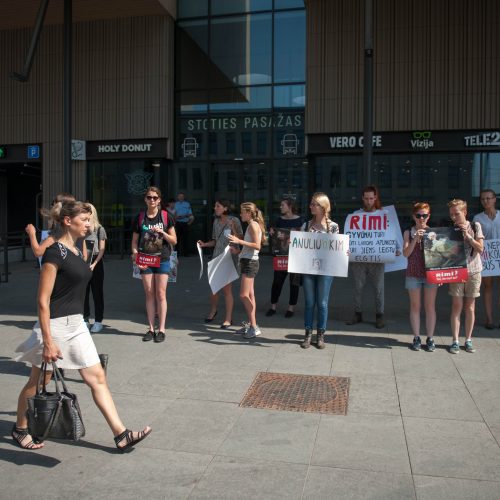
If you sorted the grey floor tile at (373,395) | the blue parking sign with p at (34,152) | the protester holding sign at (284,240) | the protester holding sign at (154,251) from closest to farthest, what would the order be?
the grey floor tile at (373,395)
the protester holding sign at (154,251)
the protester holding sign at (284,240)
the blue parking sign with p at (34,152)

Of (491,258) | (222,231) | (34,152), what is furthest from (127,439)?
(34,152)

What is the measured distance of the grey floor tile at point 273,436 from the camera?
398cm

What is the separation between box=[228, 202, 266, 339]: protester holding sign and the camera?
24.1 ft

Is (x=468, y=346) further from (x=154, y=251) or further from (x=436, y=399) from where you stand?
(x=154, y=251)

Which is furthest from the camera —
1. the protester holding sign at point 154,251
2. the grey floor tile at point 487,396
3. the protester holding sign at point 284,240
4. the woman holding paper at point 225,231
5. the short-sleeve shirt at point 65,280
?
the protester holding sign at point 284,240

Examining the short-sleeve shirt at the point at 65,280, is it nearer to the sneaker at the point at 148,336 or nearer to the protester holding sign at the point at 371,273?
the sneaker at the point at 148,336

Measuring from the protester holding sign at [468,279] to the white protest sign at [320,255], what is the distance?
4.28ft

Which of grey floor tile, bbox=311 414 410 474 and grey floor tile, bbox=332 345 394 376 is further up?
grey floor tile, bbox=332 345 394 376

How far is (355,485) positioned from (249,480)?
2.15ft

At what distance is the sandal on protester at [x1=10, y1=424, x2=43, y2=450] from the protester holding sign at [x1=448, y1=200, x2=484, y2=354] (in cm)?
466

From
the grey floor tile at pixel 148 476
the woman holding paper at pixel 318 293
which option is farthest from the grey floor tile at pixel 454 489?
the woman holding paper at pixel 318 293

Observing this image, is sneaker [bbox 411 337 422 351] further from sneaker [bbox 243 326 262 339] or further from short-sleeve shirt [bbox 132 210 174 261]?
short-sleeve shirt [bbox 132 210 174 261]

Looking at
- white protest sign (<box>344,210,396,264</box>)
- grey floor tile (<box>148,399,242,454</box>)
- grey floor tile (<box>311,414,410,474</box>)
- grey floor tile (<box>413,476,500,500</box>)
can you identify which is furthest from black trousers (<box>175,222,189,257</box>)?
grey floor tile (<box>413,476,500,500</box>)

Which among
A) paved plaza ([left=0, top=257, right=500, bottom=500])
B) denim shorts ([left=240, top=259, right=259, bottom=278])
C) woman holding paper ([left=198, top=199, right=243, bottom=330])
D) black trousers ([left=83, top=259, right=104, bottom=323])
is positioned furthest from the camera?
woman holding paper ([left=198, top=199, right=243, bottom=330])
